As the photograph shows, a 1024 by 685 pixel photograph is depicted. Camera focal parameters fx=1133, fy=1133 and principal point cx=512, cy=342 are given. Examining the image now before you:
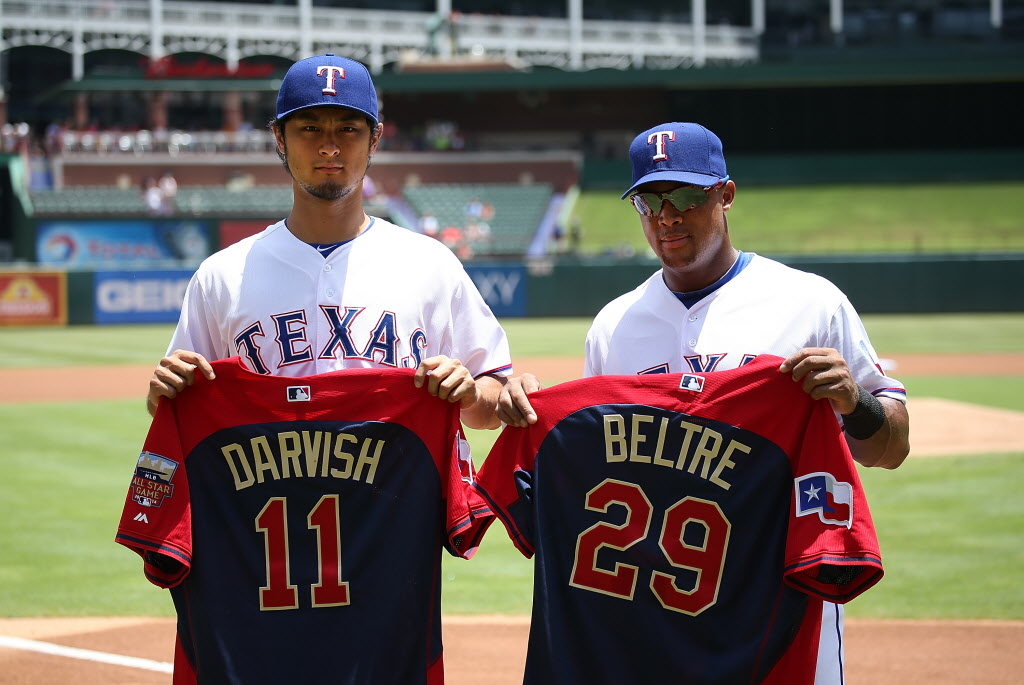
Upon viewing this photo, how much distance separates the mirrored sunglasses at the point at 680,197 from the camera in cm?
331

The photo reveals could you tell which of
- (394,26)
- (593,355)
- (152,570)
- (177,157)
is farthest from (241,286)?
(394,26)

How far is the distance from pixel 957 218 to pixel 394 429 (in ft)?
121

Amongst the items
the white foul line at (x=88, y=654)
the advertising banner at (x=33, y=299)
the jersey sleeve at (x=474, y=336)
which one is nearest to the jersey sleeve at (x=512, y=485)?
the jersey sleeve at (x=474, y=336)

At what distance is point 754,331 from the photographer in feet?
10.9

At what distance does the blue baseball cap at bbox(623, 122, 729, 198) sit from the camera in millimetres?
3297

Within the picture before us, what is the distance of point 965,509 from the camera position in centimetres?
848

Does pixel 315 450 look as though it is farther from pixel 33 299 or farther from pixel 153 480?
pixel 33 299

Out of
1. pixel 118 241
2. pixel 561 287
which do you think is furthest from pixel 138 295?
pixel 561 287

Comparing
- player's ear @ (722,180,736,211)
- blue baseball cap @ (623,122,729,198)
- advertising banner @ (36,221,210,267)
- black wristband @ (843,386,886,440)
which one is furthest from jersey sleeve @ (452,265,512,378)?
advertising banner @ (36,221,210,267)

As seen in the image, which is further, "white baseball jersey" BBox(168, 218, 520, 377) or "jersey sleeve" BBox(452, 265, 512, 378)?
Answer: "jersey sleeve" BBox(452, 265, 512, 378)

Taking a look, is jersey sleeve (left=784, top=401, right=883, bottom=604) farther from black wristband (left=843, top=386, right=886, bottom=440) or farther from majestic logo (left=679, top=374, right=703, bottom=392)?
majestic logo (left=679, top=374, right=703, bottom=392)

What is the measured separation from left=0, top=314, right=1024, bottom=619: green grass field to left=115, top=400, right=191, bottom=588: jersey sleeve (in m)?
3.34

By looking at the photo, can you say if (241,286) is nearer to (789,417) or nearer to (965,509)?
(789,417)

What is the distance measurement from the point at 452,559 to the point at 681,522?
4829 mm
